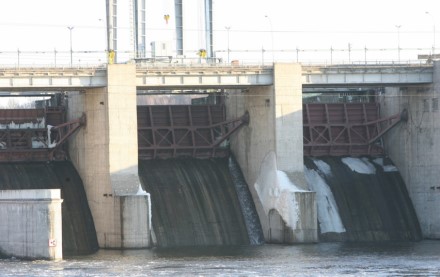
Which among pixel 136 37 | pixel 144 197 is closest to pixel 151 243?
pixel 144 197

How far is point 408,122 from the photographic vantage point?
109 metres

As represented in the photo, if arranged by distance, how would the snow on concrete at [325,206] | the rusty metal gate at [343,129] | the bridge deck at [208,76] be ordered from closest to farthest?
→ 1. the bridge deck at [208,76]
2. the snow on concrete at [325,206]
3. the rusty metal gate at [343,129]

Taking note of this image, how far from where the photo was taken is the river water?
7669cm

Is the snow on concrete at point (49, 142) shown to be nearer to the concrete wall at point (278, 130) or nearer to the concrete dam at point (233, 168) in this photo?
the concrete dam at point (233, 168)

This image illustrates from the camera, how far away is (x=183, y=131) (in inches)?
4279

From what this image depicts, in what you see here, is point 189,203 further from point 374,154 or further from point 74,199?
point 374,154

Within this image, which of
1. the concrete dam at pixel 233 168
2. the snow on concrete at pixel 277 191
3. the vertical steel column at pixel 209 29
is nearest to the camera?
the concrete dam at pixel 233 168

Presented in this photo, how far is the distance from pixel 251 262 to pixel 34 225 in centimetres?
1367

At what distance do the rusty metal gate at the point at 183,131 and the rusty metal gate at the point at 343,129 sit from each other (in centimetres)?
764

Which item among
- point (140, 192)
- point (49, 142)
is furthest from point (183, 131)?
point (140, 192)

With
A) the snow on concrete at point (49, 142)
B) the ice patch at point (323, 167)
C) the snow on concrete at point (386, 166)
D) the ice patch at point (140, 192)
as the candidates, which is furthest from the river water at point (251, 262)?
the snow on concrete at point (386, 166)

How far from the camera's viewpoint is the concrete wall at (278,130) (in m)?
101

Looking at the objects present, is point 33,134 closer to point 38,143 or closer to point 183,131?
point 38,143

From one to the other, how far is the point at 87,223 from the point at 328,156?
24.0 meters
